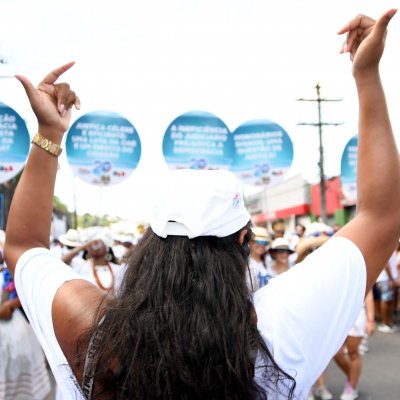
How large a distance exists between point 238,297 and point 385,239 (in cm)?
34

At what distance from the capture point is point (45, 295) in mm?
1148

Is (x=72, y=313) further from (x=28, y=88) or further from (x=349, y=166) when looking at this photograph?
(x=349, y=166)

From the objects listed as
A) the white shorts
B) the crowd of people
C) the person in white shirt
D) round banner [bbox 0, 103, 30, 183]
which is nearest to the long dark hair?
the crowd of people

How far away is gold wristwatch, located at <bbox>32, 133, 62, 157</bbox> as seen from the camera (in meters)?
1.34

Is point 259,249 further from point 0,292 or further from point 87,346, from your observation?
point 87,346

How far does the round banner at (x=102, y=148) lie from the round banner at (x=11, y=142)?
29.7 inches

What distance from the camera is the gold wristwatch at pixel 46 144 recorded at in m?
1.34

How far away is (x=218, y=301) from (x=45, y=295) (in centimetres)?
43

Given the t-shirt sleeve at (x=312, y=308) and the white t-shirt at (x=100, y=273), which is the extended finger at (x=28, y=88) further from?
the white t-shirt at (x=100, y=273)

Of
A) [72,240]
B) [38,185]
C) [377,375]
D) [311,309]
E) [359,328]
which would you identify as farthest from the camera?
[72,240]

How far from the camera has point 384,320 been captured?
8305mm

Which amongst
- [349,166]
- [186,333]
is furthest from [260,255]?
[186,333]

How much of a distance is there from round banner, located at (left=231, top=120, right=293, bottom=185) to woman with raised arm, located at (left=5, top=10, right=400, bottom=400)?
21.5 feet

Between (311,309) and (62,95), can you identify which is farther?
(62,95)
